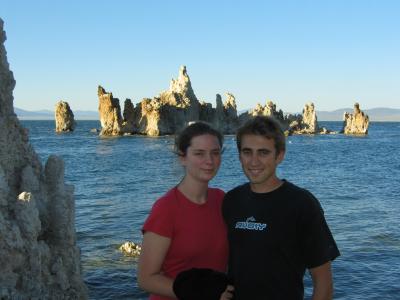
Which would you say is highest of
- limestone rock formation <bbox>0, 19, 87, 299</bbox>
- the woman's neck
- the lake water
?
the woman's neck

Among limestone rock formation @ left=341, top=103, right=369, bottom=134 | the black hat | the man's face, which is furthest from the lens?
limestone rock formation @ left=341, top=103, right=369, bottom=134

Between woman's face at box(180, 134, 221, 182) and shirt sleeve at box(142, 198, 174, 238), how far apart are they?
343 millimetres

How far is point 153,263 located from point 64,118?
12600cm

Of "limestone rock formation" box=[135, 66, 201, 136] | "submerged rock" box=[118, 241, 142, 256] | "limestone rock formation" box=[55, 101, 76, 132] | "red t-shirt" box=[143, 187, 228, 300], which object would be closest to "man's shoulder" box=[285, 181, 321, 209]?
"red t-shirt" box=[143, 187, 228, 300]

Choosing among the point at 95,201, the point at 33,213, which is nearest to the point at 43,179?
the point at 33,213

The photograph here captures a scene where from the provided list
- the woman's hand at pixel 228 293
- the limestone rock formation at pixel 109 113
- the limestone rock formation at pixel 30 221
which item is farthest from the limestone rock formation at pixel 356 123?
the woman's hand at pixel 228 293

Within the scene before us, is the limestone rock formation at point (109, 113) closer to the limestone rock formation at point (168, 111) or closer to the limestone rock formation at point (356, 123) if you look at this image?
the limestone rock formation at point (168, 111)

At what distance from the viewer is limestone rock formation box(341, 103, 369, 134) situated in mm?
123812

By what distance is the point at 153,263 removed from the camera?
3.76m

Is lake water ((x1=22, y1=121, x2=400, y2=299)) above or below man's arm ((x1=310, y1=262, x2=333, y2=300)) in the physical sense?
below

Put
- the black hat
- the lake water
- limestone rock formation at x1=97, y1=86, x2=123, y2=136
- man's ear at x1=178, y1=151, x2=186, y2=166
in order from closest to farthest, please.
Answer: the black hat
man's ear at x1=178, y1=151, x2=186, y2=166
the lake water
limestone rock formation at x1=97, y1=86, x2=123, y2=136

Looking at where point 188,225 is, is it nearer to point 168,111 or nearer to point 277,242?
point 277,242

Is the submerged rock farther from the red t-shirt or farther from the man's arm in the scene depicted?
the man's arm

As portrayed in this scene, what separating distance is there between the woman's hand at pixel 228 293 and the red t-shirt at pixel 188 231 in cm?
28
